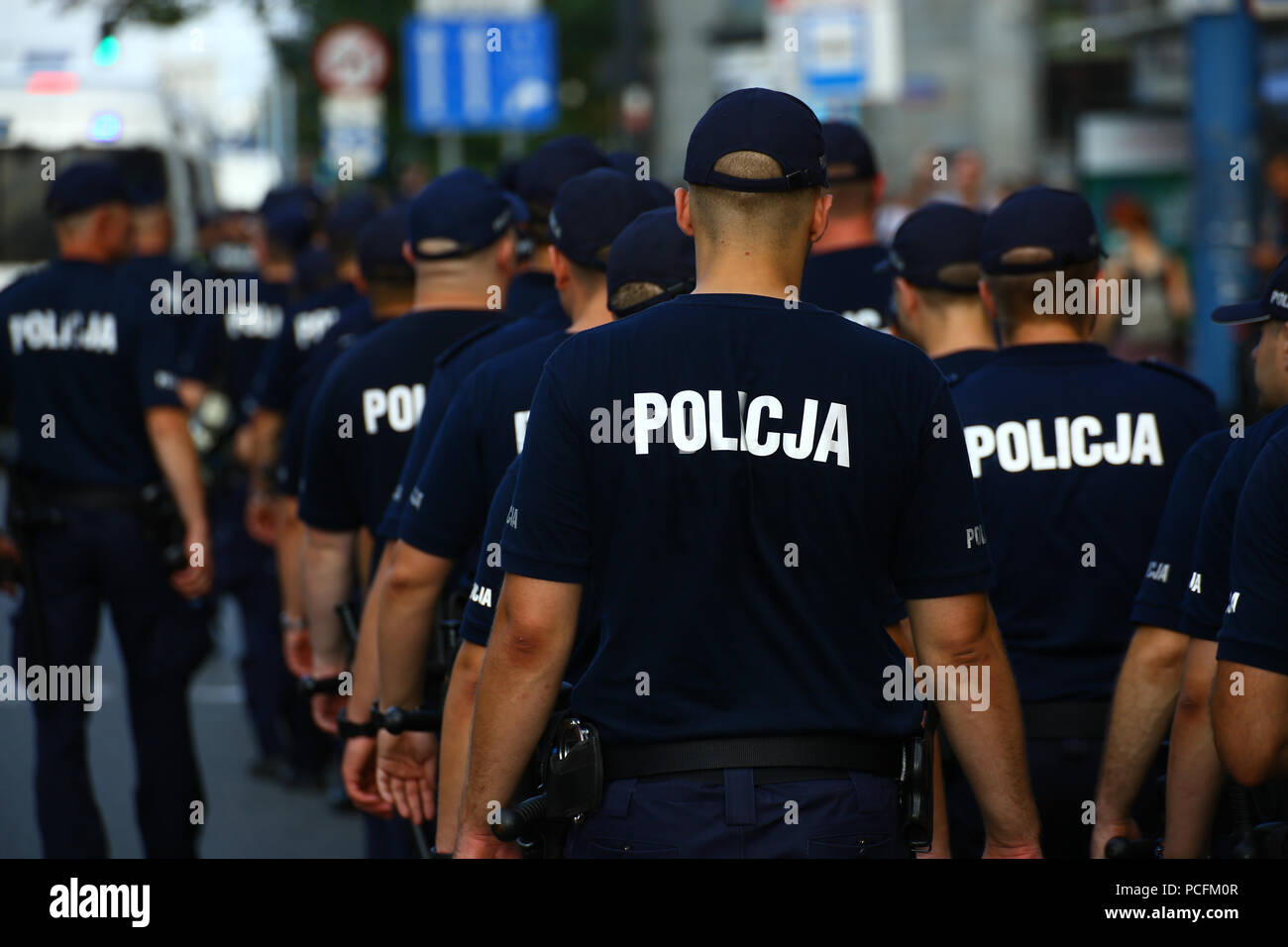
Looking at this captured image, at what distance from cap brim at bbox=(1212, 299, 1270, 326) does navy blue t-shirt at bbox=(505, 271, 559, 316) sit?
2448mm

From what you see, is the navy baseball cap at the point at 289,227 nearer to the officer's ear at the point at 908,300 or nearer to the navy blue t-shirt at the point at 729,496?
the officer's ear at the point at 908,300

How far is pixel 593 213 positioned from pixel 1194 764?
5.81ft

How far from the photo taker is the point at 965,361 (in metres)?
4.78

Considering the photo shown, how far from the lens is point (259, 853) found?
6914mm

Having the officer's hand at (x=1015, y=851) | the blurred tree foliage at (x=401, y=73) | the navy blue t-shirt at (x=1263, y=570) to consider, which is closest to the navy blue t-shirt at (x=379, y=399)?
the officer's hand at (x=1015, y=851)

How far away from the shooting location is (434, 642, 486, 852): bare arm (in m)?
3.86

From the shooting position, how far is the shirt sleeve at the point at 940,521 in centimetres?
314

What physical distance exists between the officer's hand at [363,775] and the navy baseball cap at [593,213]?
1.38m

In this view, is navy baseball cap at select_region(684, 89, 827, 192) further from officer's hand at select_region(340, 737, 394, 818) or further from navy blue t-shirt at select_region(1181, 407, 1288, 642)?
officer's hand at select_region(340, 737, 394, 818)

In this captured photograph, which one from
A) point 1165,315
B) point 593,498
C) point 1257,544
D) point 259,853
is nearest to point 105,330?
point 259,853

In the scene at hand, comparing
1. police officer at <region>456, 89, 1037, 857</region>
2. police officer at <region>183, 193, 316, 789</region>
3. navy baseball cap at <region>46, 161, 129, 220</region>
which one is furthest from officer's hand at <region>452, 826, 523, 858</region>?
police officer at <region>183, 193, 316, 789</region>

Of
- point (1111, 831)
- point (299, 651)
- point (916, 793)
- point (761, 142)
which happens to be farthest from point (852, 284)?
point (916, 793)
